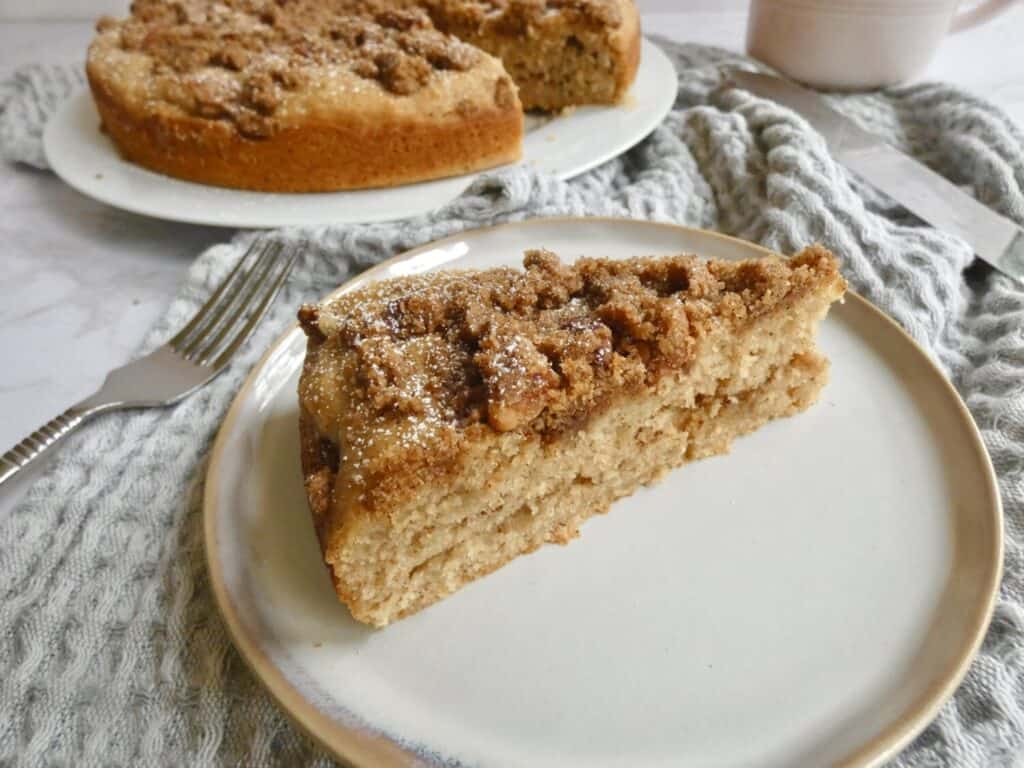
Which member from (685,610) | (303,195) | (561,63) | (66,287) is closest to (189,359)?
(66,287)

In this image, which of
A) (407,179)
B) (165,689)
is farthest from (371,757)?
(407,179)

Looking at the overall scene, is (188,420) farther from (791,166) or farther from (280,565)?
(791,166)

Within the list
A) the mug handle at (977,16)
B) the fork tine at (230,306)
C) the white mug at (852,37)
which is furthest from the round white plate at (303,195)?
the mug handle at (977,16)

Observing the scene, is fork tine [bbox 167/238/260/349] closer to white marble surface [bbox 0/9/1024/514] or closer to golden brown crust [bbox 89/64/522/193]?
white marble surface [bbox 0/9/1024/514]

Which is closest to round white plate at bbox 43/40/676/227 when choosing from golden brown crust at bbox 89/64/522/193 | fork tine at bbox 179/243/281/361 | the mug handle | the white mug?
golden brown crust at bbox 89/64/522/193

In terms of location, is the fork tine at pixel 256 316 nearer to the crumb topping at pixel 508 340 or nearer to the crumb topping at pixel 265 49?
the crumb topping at pixel 508 340

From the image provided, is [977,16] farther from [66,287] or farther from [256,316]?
[66,287]
